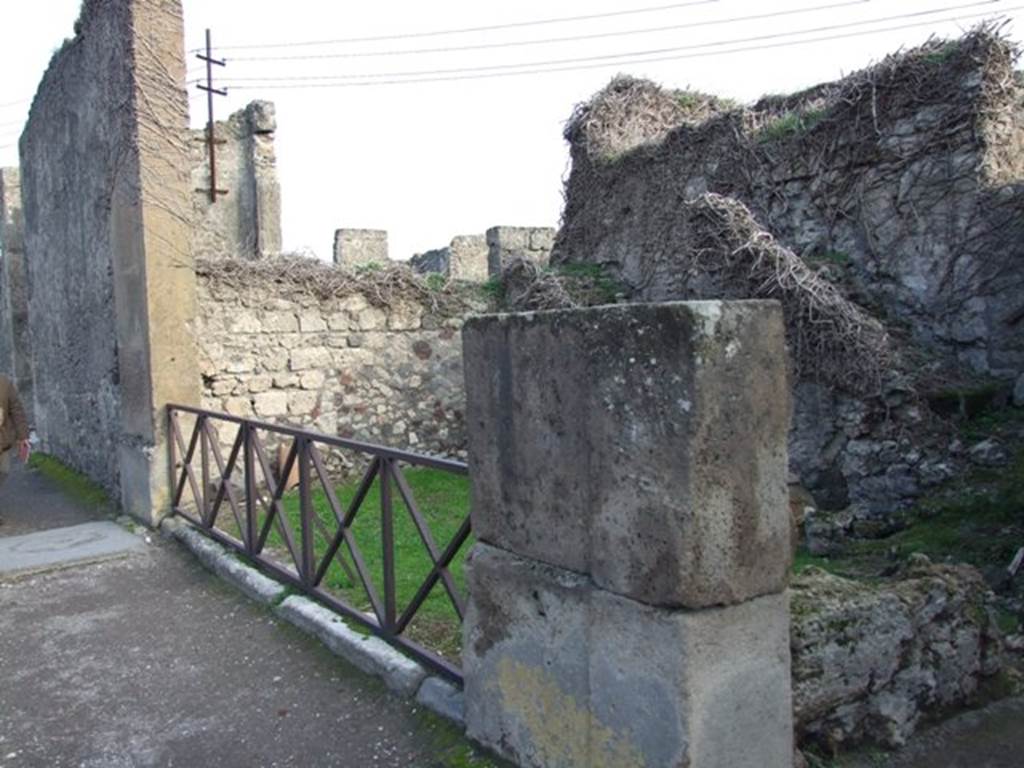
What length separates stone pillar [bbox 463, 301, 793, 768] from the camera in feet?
7.06

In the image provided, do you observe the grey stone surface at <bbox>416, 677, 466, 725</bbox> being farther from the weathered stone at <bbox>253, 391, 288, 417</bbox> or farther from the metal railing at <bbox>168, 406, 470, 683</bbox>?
the weathered stone at <bbox>253, 391, 288, 417</bbox>

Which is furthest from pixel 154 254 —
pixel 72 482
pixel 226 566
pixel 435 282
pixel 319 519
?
pixel 72 482

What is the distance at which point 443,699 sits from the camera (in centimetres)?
326

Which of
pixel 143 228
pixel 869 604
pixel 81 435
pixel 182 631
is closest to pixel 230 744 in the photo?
pixel 182 631

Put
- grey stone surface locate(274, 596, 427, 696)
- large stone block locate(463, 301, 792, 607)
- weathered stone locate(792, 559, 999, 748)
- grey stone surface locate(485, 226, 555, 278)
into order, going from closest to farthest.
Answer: large stone block locate(463, 301, 792, 607) → weathered stone locate(792, 559, 999, 748) → grey stone surface locate(274, 596, 427, 696) → grey stone surface locate(485, 226, 555, 278)

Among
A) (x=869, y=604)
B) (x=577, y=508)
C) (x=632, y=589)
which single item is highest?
(x=577, y=508)

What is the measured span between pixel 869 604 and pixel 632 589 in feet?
3.44

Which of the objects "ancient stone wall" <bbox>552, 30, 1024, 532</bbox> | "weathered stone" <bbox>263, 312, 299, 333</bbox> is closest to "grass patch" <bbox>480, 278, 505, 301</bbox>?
"ancient stone wall" <bbox>552, 30, 1024, 532</bbox>

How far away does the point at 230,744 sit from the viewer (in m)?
3.23

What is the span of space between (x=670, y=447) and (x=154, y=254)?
5641 mm

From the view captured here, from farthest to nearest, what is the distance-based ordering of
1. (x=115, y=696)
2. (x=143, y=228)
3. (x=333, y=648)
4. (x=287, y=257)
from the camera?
(x=287, y=257)
(x=143, y=228)
(x=333, y=648)
(x=115, y=696)

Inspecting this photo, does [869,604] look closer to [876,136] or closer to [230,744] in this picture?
[230,744]

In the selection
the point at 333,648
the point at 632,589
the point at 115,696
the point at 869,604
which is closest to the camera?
the point at 632,589

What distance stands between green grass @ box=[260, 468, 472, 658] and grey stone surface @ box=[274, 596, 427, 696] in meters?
0.25
